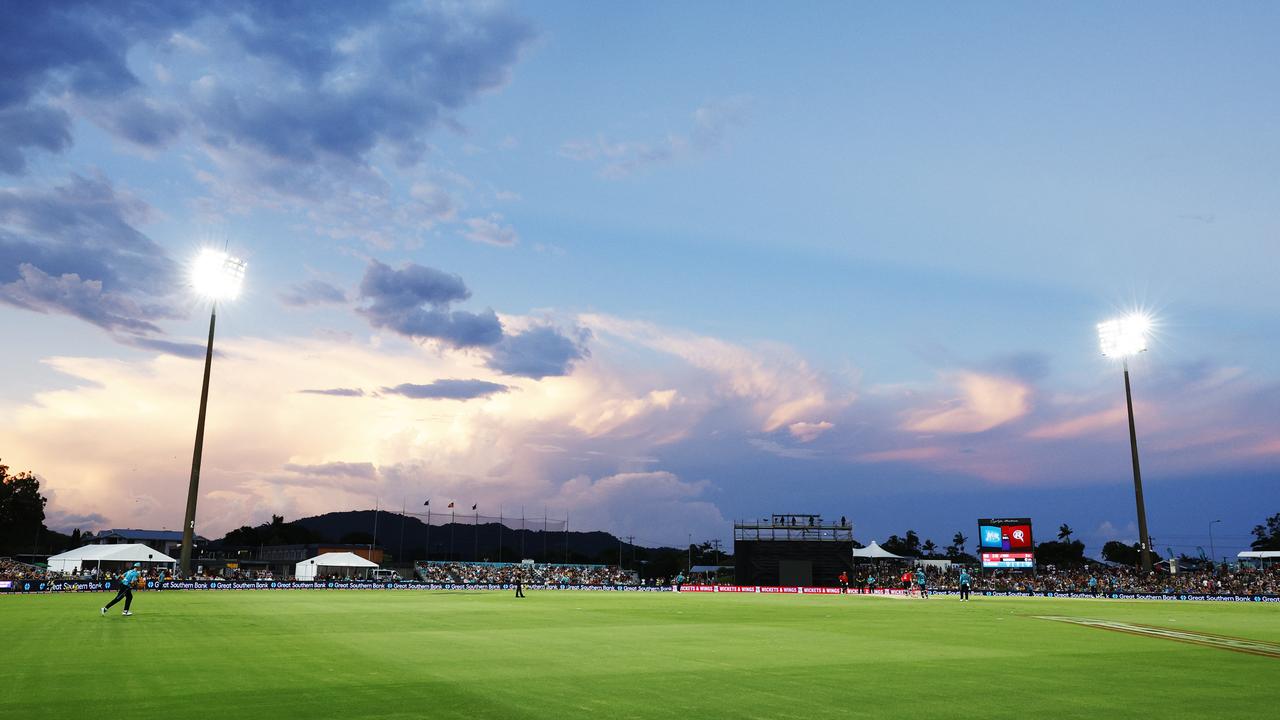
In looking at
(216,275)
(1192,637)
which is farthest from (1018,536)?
(216,275)

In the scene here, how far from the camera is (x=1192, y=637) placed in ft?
75.8

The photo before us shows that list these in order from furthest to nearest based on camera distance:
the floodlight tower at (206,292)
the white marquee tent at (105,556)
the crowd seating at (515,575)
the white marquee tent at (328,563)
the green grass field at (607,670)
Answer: the crowd seating at (515,575)
the white marquee tent at (328,563)
the white marquee tent at (105,556)
the floodlight tower at (206,292)
the green grass field at (607,670)

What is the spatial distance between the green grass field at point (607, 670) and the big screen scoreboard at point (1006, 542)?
172 feet

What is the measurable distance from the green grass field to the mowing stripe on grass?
0.76 metres

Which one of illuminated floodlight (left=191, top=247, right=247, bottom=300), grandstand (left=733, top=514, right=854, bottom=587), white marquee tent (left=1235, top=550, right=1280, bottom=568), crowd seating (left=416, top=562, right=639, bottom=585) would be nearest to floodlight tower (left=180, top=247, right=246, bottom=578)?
illuminated floodlight (left=191, top=247, right=247, bottom=300)

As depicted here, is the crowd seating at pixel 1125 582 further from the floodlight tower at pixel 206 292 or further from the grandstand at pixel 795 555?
the floodlight tower at pixel 206 292

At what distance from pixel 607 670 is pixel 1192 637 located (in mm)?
17917

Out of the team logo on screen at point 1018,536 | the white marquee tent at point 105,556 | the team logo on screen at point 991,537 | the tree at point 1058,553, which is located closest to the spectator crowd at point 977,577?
the white marquee tent at point 105,556

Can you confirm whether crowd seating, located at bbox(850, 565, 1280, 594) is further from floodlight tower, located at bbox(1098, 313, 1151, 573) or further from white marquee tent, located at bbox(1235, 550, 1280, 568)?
white marquee tent, located at bbox(1235, 550, 1280, 568)

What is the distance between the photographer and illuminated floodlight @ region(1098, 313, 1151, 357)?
71.9 m

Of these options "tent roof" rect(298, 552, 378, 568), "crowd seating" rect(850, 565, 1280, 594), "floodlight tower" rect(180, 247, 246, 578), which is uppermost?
"floodlight tower" rect(180, 247, 246, 578)

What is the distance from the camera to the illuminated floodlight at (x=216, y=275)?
61.2 meters

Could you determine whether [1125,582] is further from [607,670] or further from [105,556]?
[105,556]

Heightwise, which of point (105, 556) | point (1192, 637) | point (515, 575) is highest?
point (105, 556)
